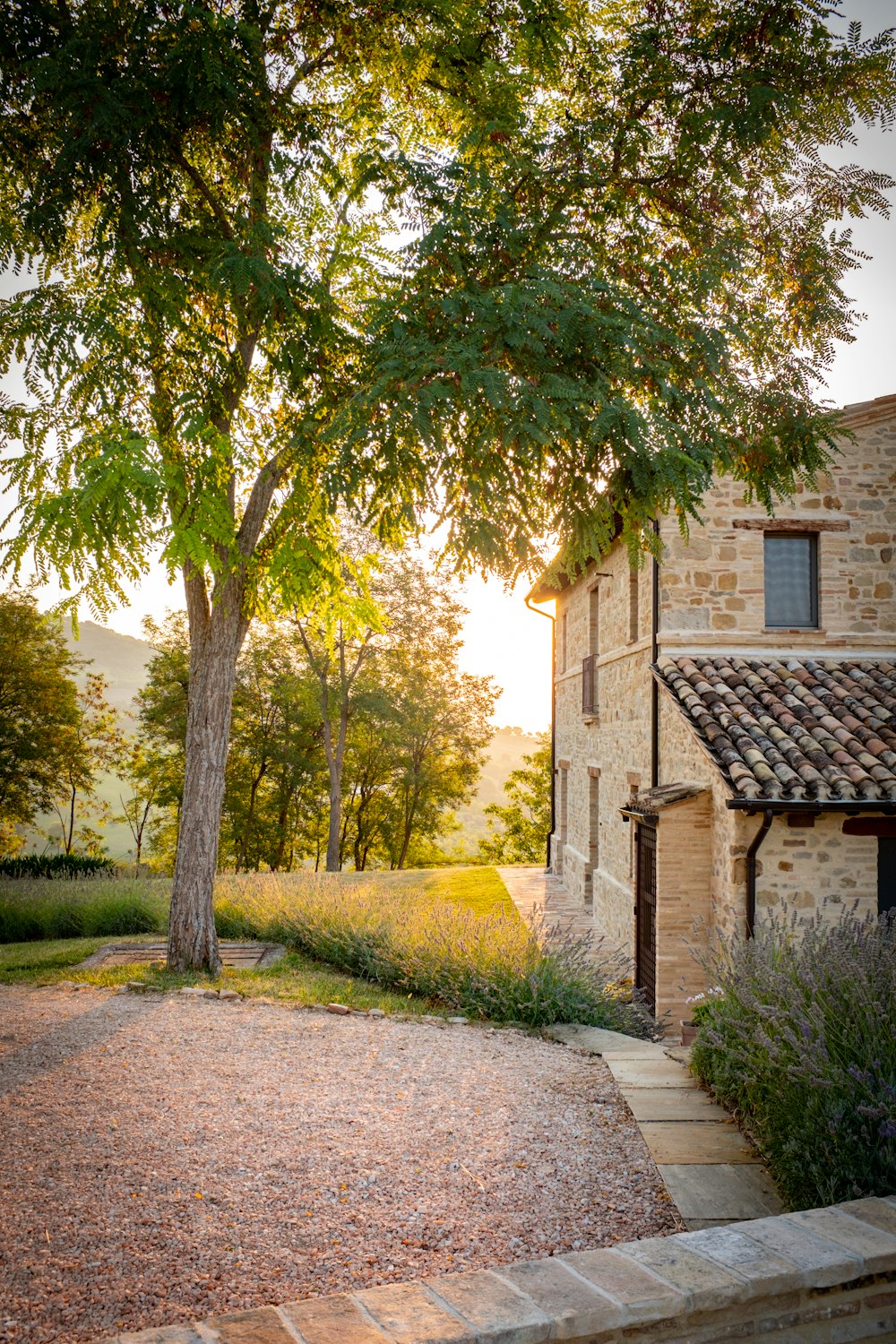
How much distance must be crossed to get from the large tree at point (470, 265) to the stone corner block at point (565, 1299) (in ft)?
12.8

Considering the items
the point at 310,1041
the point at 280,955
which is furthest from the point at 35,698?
the point at 310,1041

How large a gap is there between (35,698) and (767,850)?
65.3 ft

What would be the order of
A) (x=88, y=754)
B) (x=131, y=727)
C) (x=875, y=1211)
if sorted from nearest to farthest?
1. (x=875, y=1211)
2. (x=88, y=754)
3. (x=131, y=727)

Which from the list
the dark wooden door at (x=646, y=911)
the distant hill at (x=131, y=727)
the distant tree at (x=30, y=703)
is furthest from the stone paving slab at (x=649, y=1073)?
the distant tree at (x=30, y=703)

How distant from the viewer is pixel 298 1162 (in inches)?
161

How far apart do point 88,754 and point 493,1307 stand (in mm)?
24527

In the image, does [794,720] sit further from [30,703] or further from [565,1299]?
[30,703]

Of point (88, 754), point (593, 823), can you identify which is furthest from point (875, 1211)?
point (88, 754)

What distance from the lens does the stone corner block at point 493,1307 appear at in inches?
91.1

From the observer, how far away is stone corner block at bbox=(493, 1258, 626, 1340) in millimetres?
2375

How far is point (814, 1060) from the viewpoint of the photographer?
362 centimetres

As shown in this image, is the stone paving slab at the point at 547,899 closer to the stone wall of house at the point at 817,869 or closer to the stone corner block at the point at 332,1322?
the stone wall of house at the point at 817,869

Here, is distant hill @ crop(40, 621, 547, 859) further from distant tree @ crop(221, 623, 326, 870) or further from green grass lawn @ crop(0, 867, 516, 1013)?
green grass lawn @ crop(0, 867, 516, 1013)

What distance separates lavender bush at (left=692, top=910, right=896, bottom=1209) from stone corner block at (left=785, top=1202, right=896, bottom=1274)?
1.11 feet
